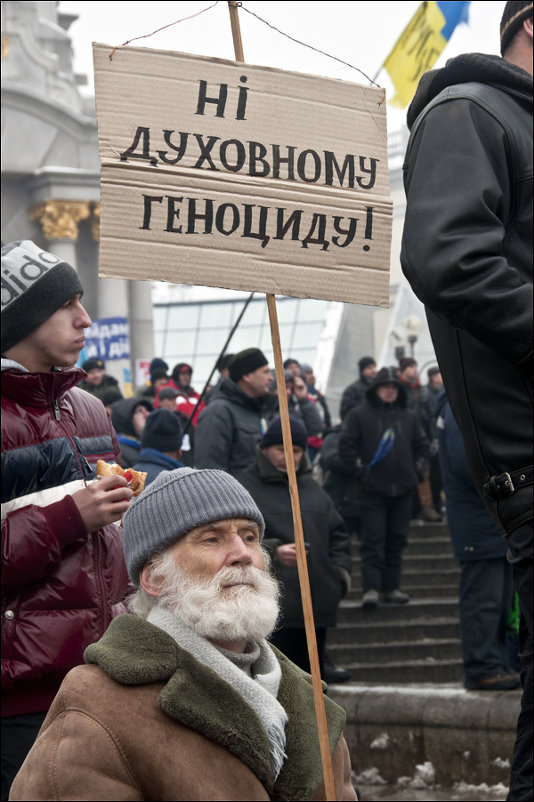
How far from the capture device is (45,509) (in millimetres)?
3779

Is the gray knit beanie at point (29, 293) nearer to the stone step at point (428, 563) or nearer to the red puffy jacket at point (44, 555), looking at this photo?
the red puffy jacket at point (44, 555)

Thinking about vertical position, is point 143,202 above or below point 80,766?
above

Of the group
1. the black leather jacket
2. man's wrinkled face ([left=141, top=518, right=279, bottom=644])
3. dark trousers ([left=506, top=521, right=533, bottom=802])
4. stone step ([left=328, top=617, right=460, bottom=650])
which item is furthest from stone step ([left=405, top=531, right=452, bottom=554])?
the black leather jacket

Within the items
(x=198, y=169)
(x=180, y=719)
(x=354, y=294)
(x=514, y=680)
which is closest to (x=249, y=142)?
(x=198, y=169)

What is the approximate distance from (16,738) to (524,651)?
149cm

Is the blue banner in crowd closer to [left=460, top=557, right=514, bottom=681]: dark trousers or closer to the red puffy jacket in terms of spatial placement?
[left=460, top=557, right=514, bottom=681]: dark trousers

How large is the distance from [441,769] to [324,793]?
4.23m

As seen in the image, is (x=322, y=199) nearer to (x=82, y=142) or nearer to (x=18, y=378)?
(x=18, y=378)

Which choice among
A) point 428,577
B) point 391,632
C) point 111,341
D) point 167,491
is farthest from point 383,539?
point 111,341

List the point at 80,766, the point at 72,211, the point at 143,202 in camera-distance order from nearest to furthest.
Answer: the point at 80,766 < the point at 143,202 < the point at 72,211

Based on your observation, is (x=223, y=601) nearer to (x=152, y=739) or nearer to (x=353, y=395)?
(x=152, y=739)

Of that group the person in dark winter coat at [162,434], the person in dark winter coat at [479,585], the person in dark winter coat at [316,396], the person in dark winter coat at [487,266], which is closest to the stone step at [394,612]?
the person in dark winter coat at [479,585]

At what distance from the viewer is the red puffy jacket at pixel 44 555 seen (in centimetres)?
372

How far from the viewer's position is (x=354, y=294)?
3.40 meters
